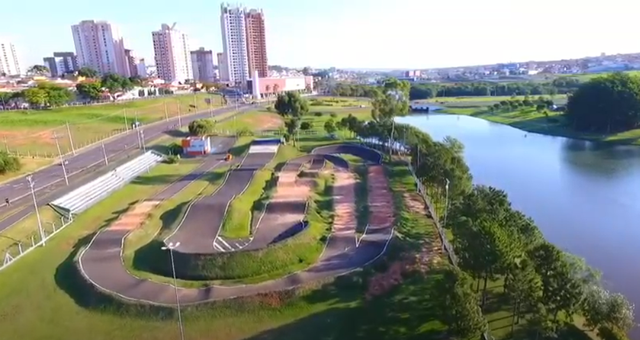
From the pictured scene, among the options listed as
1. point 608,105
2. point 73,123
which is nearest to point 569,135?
point 608,105

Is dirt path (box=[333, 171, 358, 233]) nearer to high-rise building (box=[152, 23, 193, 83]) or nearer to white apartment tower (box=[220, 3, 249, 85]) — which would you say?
white apartment tower (box=[220, 3, 249, 85])

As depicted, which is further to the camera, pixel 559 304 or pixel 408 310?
pixel 408 310

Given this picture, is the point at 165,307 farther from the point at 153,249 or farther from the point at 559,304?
the point at 559,304

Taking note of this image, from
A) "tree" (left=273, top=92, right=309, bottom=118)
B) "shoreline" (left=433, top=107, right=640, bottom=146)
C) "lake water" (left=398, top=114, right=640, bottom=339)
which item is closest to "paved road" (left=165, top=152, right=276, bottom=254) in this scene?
"lake water" (left=398, top=114, right=640, bottom=339)

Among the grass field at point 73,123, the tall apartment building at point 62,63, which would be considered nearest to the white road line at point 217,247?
the grass field at point 73,123

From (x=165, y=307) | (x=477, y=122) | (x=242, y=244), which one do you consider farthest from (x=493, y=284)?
(x=477, y=122)
